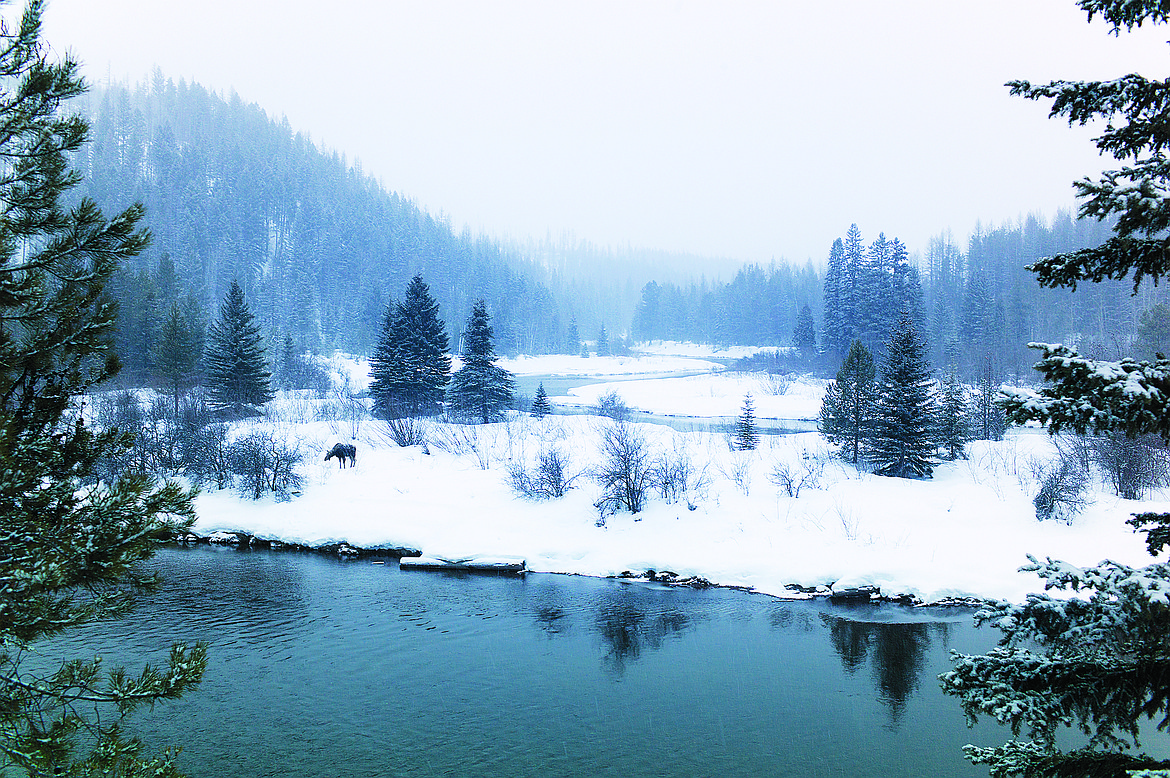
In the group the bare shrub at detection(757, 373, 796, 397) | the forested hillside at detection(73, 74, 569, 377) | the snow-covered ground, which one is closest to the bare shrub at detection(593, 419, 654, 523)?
the snow-covered ground

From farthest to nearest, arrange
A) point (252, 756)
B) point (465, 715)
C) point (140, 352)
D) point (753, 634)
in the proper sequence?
point (140, 352) → point (753, 634) → point (465, 715) → point (252, 756)

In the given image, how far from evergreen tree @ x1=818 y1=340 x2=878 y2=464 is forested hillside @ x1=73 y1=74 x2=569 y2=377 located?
6597 centimetres

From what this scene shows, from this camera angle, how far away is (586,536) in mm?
21672

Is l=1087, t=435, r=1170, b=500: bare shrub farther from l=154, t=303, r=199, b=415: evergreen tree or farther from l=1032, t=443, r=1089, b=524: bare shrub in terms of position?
l=154, t=303, r=199, b=415: evergreen tree

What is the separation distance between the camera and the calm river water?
10531mm

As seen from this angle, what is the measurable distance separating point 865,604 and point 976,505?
24.2ft

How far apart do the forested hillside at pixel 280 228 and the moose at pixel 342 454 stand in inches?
2286

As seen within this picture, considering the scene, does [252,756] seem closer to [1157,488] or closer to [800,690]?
[800,690]

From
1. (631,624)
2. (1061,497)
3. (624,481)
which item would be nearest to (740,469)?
(624,481)

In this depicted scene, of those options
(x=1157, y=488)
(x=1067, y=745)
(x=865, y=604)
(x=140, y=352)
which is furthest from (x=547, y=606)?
(x=140, y=352)

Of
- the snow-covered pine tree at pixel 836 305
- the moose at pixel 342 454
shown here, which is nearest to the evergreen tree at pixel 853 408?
the moose at pixel 342 454

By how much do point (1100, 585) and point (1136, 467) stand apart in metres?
23.0

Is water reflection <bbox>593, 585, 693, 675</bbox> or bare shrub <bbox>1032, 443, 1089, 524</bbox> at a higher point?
bare shrub <bbox>1032, 443, 1089, 524</bbox>

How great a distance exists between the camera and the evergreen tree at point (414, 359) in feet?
134
